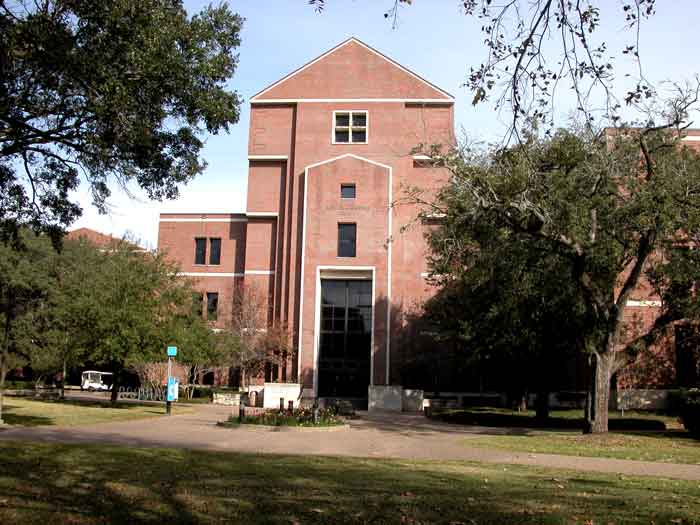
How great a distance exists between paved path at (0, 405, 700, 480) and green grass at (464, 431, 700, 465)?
3.10 feet

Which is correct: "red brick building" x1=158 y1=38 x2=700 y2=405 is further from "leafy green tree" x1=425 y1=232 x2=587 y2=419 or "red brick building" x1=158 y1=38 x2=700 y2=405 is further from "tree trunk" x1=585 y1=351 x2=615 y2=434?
"tree trunk" x1=585 y1=351 x2=615 y2=434

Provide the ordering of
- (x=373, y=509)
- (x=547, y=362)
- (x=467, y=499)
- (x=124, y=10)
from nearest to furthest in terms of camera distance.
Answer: (x=373, y=509)
(x=467, y=499)
(x=124, y=10)
(x=547, y=362)

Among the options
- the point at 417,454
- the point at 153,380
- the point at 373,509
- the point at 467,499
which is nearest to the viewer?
the point at 373,509

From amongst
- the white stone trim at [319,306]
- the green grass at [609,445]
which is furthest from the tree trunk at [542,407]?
the white stone trim at [319,306]

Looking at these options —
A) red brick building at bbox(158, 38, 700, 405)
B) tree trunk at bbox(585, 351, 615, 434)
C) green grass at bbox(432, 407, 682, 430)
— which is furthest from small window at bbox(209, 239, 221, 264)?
tree trunk at bbox(585, 351, 615, 434)

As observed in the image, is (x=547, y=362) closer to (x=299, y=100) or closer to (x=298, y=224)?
(x=298, y=224)

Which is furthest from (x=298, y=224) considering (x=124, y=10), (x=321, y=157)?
(x=124, y=10)

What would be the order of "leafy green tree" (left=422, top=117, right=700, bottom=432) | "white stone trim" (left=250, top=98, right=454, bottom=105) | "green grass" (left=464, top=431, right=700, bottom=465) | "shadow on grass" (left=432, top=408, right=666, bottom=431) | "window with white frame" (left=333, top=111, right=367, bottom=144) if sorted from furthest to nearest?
"window with white frame" (left=333, top=111, right=367, bottom=144)
"white stone trim" (left=250, top=98, right=454, bottom=105)
"shadow on grass" (left=432, top=408, right=666, bottom=431)
"leafy green tree" (left=422, top=117, right=700, bottom=432)
"green grass" (left=464, top=431, right=700, bottom=465)

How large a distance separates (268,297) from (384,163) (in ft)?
44.4

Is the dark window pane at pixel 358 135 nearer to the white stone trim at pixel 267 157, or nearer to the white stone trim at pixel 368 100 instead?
the white stone trim at pixel 368 100

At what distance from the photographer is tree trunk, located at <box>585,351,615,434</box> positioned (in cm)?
2275

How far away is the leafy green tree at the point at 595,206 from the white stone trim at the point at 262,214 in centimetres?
3062

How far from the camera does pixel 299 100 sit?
5281cm

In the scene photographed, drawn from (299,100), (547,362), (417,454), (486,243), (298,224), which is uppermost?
(299,100)
